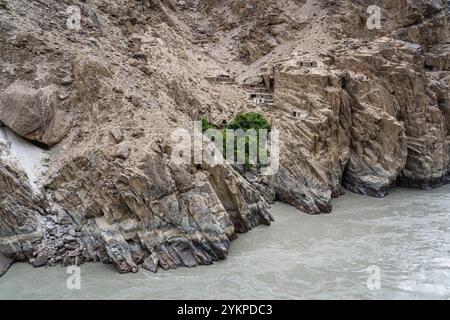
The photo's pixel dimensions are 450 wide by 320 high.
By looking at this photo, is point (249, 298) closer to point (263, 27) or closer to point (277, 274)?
point (277, 274)

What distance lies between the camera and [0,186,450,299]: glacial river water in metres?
15.2

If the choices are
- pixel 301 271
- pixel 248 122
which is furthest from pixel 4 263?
pixel 248 122

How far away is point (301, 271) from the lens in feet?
55.9

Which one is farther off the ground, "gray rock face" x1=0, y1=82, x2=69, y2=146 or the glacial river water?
"gray rock face" x1=0, y1=82, x2=69, y2=146

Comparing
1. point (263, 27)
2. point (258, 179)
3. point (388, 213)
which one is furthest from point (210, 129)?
point (263, 27)

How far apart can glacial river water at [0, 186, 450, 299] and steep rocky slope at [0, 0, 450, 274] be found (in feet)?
2.89

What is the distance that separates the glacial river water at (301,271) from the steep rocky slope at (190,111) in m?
0.88

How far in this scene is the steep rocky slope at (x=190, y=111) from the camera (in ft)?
58.7

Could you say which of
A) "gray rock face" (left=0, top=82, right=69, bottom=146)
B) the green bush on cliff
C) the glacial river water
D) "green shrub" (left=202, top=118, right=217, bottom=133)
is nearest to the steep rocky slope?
"gray rock face" (left=0, top=82, right=69, bottom=146)

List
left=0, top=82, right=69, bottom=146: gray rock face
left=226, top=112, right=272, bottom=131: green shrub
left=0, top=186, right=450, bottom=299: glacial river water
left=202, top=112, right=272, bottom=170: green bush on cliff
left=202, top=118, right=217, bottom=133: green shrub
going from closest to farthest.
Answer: left=0, top=186, right=450, bottom=299: glacial river water, left=0, top=82, right=69, bottom=146: gray rock face, left=202, top=112, right=272, bottom=170: green bush on cliff, left=202, top=118, right=217, bottom=133: green shrub, left=226, top=112, right=272, bottom=131: green shrub

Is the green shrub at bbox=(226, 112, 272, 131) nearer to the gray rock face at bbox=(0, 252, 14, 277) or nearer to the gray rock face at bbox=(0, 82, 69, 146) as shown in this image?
the gray rock face at bbox=(0, 82, 69, 146)

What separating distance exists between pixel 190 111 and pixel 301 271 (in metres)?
13.8

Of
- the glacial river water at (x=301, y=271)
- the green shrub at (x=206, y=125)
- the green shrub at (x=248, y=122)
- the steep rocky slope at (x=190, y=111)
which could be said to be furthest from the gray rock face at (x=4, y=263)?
the green shrub at (x=248, y=122)

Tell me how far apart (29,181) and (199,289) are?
9723mm
